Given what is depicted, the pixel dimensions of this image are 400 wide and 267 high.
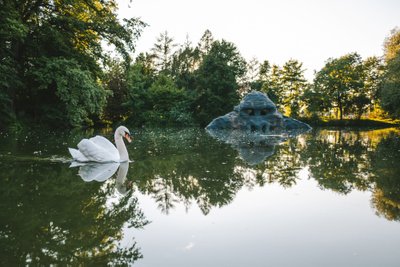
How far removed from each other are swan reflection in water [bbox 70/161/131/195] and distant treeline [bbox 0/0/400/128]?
11.6 metres

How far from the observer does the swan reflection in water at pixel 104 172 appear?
18.7 ft

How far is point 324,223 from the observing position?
3811mm

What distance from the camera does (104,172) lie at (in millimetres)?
6828

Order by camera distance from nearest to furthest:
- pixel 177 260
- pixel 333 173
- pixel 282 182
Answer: pixel 177 260
pixel 282 182
pixel 333 173

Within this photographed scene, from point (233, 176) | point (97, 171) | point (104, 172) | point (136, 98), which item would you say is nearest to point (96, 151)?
point (97, 171)

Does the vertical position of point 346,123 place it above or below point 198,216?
above

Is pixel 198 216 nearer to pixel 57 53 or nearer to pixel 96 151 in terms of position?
pixel 96 151

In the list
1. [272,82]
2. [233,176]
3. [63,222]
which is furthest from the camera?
[272,82]

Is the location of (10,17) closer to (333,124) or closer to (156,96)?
(156,96)

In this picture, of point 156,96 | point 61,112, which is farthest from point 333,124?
point 61,112

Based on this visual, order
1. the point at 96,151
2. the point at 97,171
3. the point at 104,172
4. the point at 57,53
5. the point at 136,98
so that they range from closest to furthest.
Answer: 1. the point at 104,172
2. the point at 97,171
3. the point at 96,151
4. the point at 57,53
5. the point at 136,98

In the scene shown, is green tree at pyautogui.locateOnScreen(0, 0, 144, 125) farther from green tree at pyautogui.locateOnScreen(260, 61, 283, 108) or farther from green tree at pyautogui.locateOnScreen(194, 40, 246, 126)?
green tree at pyautogui.locateOnScreen(260, 61, 283, 108)

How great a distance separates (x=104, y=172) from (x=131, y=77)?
36.4m

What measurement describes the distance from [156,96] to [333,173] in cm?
3537
